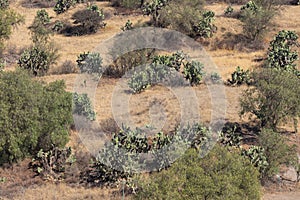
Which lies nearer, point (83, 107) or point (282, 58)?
point (83, 107)

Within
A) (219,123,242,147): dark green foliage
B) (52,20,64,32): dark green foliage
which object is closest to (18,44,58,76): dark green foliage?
(52,20,64,32): dark green foliage

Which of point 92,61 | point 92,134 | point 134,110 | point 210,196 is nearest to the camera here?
point 210,196

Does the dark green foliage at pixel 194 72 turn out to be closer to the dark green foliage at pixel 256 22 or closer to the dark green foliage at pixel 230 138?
the dark green foliage at pixel 230 138

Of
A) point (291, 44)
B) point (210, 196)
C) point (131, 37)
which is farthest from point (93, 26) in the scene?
point (210, 196)

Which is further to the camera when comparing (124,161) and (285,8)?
(285,8)

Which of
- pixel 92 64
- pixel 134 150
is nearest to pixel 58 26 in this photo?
pixel 92 64

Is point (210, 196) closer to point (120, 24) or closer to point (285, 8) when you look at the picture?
point (120, 24)

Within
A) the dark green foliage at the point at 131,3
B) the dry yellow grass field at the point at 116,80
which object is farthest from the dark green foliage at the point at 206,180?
the dark green foliage at the point at 131,3

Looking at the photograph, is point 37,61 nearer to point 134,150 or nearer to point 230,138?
point 134,150
